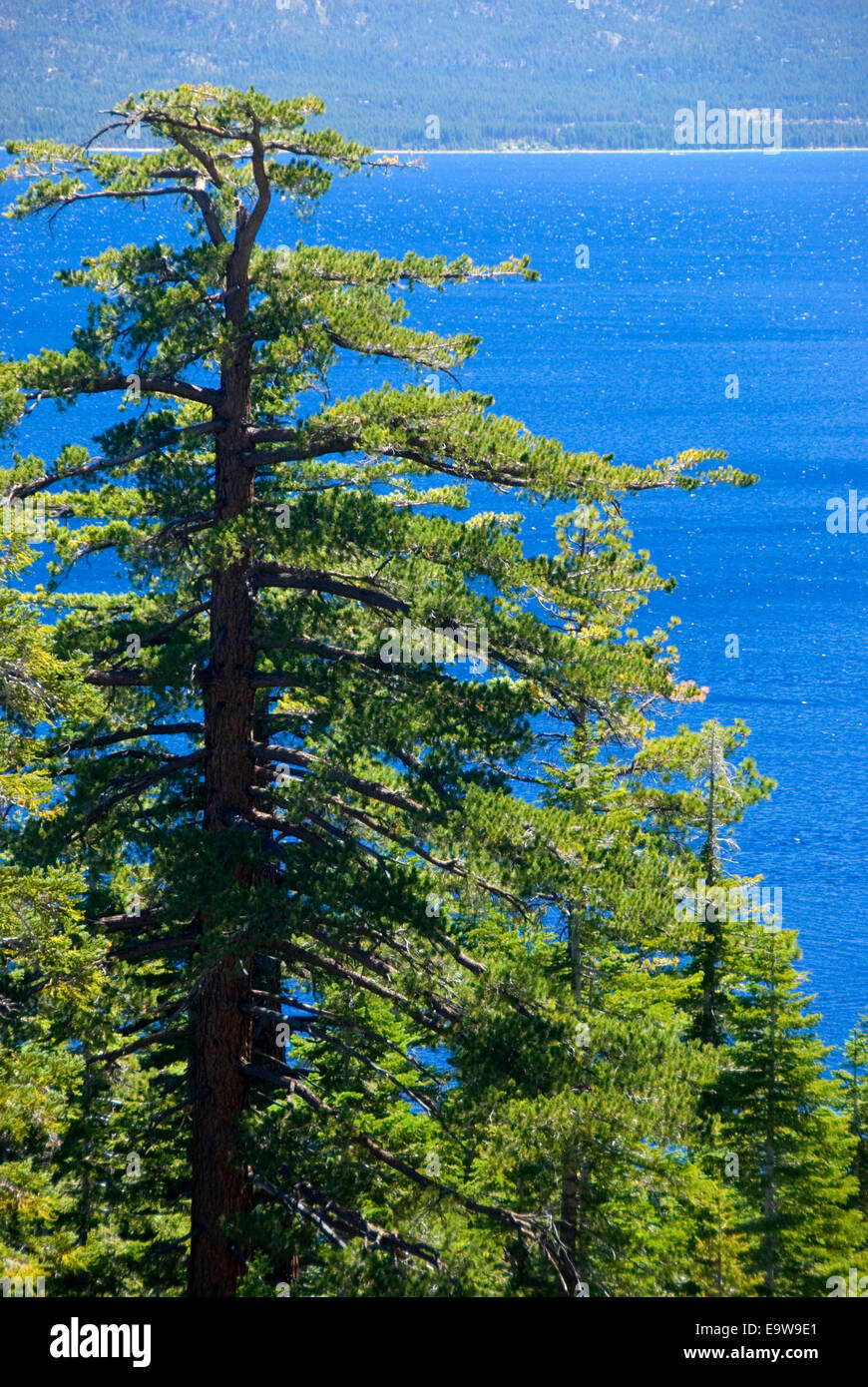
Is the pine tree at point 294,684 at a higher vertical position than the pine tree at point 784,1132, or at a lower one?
higher

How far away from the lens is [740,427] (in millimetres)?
86812

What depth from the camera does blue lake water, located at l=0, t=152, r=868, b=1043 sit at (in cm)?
4475

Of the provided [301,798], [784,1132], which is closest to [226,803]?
[301,798]

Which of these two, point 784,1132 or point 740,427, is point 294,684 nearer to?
point 784,1132

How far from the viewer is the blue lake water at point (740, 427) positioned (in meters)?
44.8

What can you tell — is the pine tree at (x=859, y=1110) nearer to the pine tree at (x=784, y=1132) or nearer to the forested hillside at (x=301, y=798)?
the pine tree at (x=784, y=1132)

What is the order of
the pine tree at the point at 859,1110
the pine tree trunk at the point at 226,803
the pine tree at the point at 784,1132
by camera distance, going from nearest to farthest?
the pine tree trunk at the point at 226,803, the pine tree at the point at 784,1132, the pine tree at the point at 859,1110

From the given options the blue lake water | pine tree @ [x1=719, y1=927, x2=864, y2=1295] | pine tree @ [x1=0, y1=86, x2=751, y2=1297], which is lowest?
pine tree @ [x1=719, y1=927, x2=864, y2=1295]

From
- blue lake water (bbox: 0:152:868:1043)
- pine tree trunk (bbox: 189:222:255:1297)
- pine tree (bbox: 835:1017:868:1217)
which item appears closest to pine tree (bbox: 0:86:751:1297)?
pine tree trunk (bbox: 189:222:255:1297)

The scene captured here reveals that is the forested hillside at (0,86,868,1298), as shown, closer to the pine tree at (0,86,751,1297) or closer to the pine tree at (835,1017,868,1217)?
the pine tree at (0,86,751,1297)

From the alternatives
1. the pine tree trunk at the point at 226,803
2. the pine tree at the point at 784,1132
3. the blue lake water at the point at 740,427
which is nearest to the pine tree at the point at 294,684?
the pine tree trunk at the point at 226,803

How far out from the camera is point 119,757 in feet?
39.2
